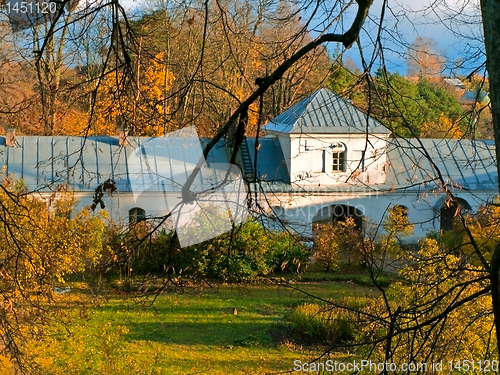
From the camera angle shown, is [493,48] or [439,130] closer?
[493,48]

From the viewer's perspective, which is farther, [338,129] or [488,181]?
[488,181]

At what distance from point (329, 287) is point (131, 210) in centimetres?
666

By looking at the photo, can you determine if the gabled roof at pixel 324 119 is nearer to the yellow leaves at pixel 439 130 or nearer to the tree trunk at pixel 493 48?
the yellow leaves at pixel 439 130

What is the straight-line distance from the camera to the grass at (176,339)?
696 cm

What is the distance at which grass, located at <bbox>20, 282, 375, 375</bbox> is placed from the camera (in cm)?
696

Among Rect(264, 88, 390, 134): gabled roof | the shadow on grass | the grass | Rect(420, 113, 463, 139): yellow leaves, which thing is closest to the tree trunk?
Rect(264, 88, 390, 134): gabled roof

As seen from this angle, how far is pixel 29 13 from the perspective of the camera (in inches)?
137

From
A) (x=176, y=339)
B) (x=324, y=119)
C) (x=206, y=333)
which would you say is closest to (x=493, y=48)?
(x=176, y=339)

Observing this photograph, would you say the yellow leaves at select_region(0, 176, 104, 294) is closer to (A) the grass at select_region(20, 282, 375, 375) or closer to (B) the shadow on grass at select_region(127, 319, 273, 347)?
(A) the grass at select_region(20, 282, 375, 375)

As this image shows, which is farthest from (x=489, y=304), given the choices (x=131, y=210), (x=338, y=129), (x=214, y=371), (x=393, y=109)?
(x=131, y=210)

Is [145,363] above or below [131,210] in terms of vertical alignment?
below

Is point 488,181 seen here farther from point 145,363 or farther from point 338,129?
point 145,363

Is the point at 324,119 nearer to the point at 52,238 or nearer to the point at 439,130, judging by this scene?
the point at 52,238

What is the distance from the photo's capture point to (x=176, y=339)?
9.52 m
